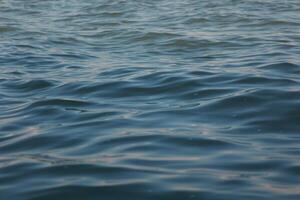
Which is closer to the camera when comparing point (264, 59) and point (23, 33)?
point (264, 59)

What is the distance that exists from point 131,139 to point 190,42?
6173 mm

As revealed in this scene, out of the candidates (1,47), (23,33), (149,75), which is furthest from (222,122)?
(23,33)

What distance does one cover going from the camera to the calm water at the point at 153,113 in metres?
4.41

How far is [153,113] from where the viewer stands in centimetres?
643

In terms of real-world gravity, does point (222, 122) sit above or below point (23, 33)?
above

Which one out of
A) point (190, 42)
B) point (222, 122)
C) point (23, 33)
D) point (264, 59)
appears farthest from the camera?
point (23, 33)

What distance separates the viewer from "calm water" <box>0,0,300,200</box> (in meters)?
4.41

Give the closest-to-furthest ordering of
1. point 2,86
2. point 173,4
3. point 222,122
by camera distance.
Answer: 1. point 222,122
2. point 2,86
3. point 173,4

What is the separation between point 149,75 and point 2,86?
1.93m

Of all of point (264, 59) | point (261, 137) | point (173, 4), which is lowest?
point (173, 4)

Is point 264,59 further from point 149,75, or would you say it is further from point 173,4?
point 173,4

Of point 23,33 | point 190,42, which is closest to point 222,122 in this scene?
point 190,42

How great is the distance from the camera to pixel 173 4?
58.8ft

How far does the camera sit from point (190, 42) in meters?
11.5
